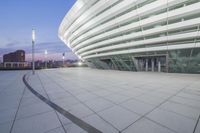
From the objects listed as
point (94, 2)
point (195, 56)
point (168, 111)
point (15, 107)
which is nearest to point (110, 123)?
point (168, 111)

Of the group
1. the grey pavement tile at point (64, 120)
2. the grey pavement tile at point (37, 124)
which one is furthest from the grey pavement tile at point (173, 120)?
the grey pavement tile at point (37, 124)

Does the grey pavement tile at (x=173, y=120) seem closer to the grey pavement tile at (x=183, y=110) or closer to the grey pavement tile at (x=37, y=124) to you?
the grey pavement tile at (x=183, y=110)

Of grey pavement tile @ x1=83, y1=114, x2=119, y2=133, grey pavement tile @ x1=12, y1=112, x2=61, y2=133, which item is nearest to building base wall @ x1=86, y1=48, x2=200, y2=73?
Result: grey pavement tile @ x1=83, y1=114, x2=119, y2=133

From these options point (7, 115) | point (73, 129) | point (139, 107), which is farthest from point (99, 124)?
point (7, 115)

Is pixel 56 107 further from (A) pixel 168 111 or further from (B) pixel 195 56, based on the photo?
(B) pixel 195 56

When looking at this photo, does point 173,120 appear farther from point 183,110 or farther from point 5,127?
point 5,127

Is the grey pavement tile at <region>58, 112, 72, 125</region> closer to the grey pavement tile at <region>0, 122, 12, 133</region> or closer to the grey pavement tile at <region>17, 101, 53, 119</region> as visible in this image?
the grey pavement tile at <region>17, 101, 53, 119</region>

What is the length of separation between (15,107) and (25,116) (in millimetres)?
1092

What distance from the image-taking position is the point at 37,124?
9.79 ft

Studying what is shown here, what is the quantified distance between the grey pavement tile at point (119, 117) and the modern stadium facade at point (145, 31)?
16135mm

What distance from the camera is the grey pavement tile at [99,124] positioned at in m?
2.69

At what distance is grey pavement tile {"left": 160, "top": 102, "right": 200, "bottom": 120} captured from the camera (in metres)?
3.42

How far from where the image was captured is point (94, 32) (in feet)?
84.4

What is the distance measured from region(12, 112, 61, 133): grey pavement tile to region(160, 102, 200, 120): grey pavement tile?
12.1 ft
